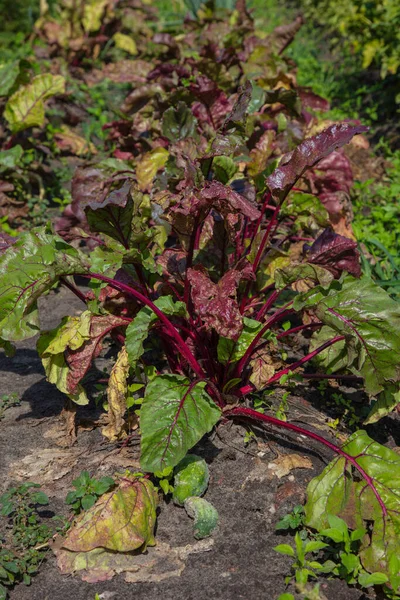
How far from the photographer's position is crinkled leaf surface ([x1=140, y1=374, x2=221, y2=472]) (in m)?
2.24

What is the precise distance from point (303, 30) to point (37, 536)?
725 centimetres

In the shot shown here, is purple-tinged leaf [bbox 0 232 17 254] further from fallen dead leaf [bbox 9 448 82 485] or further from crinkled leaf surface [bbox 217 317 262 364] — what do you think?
crinkled leaf surface [bbox 217 317 262 364]

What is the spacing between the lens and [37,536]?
231 cm

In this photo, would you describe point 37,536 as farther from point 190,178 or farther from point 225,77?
point 225,77

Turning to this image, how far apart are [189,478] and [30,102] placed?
2.97m

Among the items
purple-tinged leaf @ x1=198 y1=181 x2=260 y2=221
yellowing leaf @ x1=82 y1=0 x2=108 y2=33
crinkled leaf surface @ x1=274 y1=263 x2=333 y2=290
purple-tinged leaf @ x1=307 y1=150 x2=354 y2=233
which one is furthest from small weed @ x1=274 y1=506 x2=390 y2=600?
yellowing leaf @ x1=82 y1=0 x2=108 y2=33

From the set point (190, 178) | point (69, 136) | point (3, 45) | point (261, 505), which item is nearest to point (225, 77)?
point (69, 136)

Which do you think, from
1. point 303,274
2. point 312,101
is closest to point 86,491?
point 303,274

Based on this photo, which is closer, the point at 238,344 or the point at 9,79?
the point at 238,344

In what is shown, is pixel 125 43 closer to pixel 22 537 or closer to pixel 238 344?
pixel 238 344

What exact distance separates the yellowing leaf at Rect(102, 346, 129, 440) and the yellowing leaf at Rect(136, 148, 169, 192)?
153cm

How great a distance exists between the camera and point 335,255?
113 inches

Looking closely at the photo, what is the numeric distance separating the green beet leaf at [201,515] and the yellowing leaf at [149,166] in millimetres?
2082

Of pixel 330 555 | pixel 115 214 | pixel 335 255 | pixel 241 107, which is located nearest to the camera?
pixel 330 555
